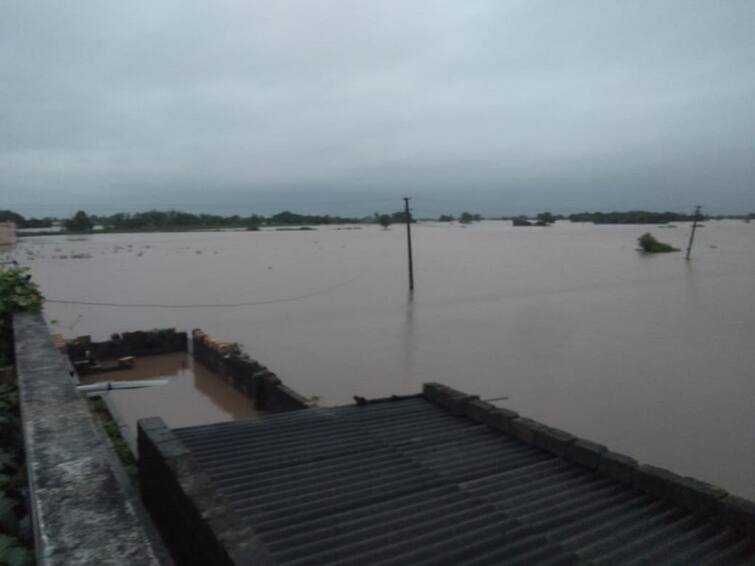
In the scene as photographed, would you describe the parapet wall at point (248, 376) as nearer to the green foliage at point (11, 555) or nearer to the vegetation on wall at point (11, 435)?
the vegetation on wall at point (11, 435)

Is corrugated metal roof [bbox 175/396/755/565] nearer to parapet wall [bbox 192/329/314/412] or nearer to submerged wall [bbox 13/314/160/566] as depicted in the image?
submerged wall [bbox 13/314/160/566]

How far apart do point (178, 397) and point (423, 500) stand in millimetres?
7276

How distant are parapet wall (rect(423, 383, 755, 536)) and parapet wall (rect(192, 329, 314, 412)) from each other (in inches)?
119

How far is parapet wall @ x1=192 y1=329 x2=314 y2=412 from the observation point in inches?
291

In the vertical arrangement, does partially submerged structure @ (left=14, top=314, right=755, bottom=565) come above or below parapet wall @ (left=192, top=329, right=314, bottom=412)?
above

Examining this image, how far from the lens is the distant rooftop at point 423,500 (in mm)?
2508

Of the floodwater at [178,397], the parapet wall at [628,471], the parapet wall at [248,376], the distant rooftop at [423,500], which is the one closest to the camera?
the distant rooftop at [423,500]

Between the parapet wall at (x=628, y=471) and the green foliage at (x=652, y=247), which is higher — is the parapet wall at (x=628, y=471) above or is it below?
above

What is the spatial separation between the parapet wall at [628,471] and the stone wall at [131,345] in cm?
884

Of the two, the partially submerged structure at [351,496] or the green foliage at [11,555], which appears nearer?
the green foliage at [11,555]

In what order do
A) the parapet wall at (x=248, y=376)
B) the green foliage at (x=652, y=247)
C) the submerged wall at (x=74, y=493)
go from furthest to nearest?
the green foliage at (x=652, y=247) → the parapet wall at (x=248, y=376) → the submerged wall at (x=74, y=493)

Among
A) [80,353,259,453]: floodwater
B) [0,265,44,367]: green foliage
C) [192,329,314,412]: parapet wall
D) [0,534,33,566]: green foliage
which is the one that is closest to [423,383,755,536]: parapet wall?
[192,329,314,412]: parapet wall

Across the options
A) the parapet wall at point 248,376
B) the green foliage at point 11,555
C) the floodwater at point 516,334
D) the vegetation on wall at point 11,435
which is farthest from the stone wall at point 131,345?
the green foliage at point 11,555

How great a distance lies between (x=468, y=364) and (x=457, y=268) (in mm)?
21565
